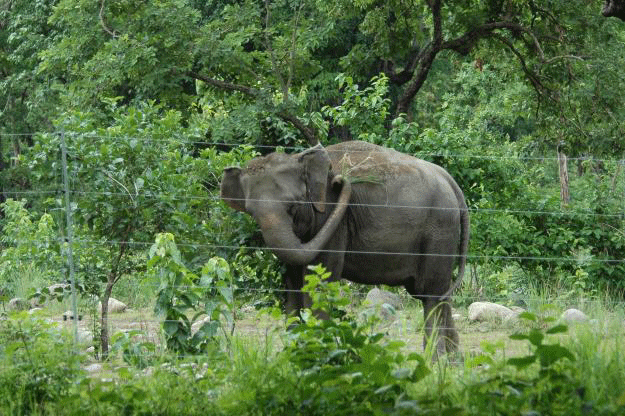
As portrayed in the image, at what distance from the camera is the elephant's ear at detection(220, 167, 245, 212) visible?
9.97m

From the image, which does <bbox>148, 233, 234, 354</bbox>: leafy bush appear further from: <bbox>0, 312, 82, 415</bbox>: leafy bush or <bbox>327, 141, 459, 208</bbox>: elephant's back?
<bbox>327, 141, 459, 208</bbox>: elephant's back

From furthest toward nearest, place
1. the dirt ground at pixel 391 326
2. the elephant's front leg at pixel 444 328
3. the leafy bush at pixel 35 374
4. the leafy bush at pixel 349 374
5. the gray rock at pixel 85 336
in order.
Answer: the dirt ground at pixel 391 326 < the elephant's front leg at pixel 444 328 < the gray rock at pixel 85 336 < the leafy bush at pixel 35 374 < the leafy bush at pixel 349 374

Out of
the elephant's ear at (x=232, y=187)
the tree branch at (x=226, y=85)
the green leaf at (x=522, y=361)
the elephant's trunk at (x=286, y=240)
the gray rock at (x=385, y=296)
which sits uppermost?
the tree branch at (x=226, y=85)

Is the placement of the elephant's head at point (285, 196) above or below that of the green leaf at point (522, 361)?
above

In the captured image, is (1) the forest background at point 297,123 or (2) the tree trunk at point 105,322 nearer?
(2) the tree trunk at point 105,322

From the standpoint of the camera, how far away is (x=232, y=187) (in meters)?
10.0

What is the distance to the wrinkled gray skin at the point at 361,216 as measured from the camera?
9.88 metres

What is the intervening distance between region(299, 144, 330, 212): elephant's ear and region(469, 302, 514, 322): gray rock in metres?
4.11

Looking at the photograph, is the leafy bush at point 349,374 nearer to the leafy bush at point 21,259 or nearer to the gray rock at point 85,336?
the gray rock at point 85,336

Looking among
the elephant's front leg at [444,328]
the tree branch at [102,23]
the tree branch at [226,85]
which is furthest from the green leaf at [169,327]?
the tree branch at [226,85]

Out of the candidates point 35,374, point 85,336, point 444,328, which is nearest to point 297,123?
point 444,328

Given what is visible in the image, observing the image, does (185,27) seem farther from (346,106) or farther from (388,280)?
(388,280)

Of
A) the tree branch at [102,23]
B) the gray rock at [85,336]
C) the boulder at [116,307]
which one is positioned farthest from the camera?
the tree branch at [102,23]

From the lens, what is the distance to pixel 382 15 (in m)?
18.8
